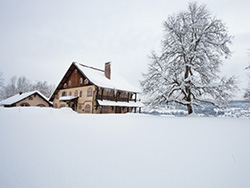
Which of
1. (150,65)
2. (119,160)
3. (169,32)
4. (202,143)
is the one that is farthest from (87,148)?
(169,32)

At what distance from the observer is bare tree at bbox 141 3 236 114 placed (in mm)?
12734

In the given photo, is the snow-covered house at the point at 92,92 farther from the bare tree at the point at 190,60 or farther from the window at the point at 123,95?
the bare tree at the point at 190,60

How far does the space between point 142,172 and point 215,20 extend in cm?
1567

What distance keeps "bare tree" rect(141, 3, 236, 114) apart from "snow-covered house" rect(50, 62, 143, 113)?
1003 centimetres

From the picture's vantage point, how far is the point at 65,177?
2.42m

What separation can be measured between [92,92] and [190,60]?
579 inches

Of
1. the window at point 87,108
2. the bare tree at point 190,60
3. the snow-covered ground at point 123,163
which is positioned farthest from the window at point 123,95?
the snow-covered ground at point 123,163

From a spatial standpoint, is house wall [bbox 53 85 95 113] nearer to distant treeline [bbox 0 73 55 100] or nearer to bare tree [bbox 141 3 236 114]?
bare tree [bbox 141 3 236 114]

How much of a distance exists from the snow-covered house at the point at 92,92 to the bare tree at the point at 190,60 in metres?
10.0

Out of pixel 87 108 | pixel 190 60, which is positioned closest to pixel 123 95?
pixel 87 108

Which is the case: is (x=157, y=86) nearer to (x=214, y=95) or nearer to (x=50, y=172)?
Answer: (x=214, y=95)

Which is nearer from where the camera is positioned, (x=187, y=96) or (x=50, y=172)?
(x=50, y=172)

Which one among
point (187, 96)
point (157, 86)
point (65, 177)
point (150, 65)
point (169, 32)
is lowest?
point (65, 177)

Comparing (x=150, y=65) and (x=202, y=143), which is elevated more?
(x=150, y=65)
